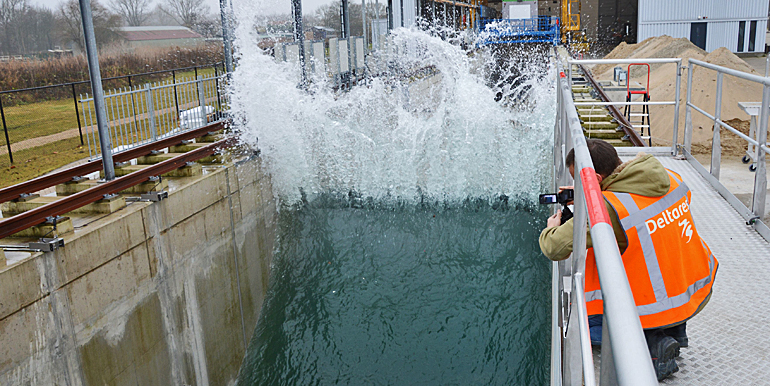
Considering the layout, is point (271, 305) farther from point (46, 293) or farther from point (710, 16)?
point (710, 16)

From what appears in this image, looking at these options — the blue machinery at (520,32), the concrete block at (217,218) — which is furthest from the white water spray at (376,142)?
the blue machinery at (520,32)

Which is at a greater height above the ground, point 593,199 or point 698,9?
point 698,9

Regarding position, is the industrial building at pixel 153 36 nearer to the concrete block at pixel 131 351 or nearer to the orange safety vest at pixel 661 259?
the concrete block at pixel 131 351

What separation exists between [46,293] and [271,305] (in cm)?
497

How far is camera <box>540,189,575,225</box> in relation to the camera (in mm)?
2713

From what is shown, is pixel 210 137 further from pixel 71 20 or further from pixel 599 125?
pixel 71 20

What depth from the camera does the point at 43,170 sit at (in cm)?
1338

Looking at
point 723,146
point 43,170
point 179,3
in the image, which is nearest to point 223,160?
point 43,170

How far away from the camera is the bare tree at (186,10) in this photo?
64.7 feet

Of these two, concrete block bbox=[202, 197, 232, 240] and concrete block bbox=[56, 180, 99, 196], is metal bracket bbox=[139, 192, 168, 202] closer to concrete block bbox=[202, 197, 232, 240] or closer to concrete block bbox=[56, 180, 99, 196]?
concrete block bbox=[56, 180, 99, 196]

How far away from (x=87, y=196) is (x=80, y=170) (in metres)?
1.77

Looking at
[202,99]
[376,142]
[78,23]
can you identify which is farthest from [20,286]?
[78,23]

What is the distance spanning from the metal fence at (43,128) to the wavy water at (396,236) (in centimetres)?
460

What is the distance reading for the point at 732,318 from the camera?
12.1 ft
